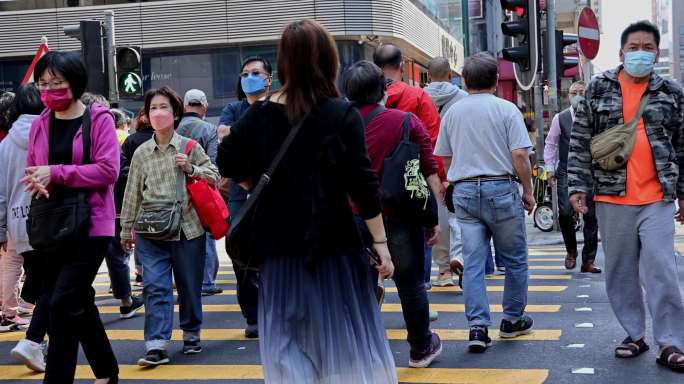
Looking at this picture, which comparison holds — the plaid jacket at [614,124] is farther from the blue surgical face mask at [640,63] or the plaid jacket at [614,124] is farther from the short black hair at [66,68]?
the short black hair at [66,68]

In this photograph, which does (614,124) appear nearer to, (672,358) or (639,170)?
(639,170)

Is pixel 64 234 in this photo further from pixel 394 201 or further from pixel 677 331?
pixel 677 331

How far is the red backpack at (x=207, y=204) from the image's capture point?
7.27 metres

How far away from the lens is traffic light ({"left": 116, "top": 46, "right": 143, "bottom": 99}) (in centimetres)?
1302

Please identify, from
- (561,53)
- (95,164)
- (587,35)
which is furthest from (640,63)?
(561,53)

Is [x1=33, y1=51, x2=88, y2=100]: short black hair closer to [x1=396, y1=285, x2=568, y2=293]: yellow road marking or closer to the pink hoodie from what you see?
the pink hoodie

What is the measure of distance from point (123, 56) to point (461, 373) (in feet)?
26.2

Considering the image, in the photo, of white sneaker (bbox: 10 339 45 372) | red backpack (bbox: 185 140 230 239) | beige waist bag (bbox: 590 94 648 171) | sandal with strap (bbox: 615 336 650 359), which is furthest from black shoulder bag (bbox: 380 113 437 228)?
white sneaker (bbox: 10 339 45 372)

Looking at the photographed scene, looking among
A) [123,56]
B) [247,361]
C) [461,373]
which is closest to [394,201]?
[461,373]

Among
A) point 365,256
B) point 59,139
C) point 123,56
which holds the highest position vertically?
point 123,56

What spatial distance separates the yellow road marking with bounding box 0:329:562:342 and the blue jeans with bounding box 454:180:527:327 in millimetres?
348

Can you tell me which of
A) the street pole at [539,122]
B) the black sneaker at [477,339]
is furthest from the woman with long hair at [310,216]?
the street pole at [539,122]

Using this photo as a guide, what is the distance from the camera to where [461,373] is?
6.25 metres

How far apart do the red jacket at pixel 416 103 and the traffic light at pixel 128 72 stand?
5371 mm
